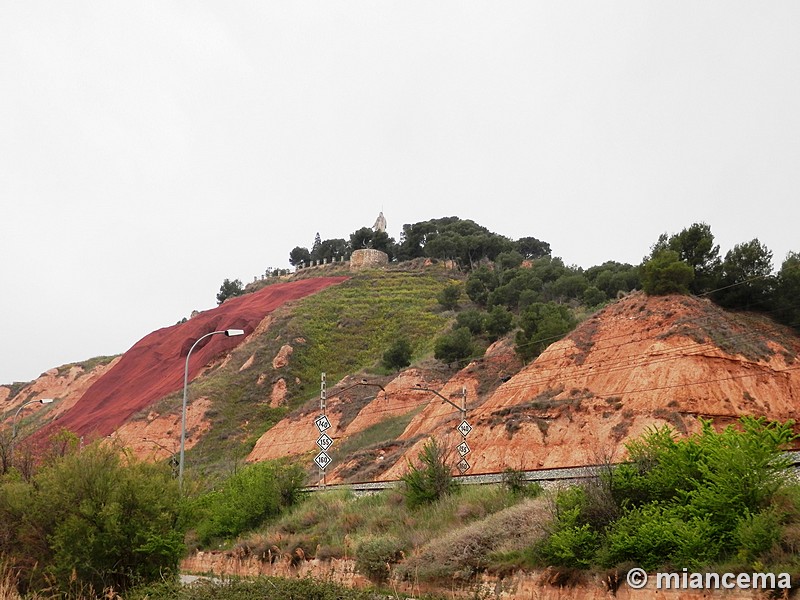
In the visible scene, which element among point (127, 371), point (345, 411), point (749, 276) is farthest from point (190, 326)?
point (749, 276)

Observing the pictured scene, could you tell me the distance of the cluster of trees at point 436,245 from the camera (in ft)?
360

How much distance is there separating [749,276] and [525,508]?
3068 cm

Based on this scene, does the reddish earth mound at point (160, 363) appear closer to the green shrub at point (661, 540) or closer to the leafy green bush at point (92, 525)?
the leafy green bush at point (92, 525)

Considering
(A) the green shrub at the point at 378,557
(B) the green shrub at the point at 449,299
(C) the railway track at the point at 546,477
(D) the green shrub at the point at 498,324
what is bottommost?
(A) the green shrub at the point at 378,557

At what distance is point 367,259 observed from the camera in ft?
380

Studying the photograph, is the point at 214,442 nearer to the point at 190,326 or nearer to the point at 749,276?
the point at 190,326

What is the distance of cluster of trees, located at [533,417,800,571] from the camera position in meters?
13.2

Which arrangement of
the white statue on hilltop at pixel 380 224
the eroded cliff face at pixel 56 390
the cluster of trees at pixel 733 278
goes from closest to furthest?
the cluster of trees at pixel 733 278 < the eroded cliff face at pixel 56 390 < the white statue on hilltop at pixel 380 224

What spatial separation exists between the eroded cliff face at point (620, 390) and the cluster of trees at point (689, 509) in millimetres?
12925

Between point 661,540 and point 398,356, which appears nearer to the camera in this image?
point 661,540

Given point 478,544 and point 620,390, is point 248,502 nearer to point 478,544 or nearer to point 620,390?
point 478,544

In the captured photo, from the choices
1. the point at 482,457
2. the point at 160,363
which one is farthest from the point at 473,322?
the point at 160,363

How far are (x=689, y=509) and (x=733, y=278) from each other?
32.6 m

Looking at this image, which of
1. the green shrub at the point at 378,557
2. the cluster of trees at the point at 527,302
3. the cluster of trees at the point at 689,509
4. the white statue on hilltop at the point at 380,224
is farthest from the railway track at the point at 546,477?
the white statue on hilltop at the point at 380,224
